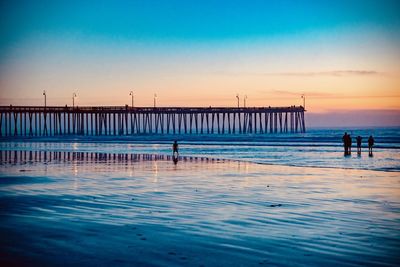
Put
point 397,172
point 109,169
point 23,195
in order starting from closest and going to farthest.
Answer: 1. point 23,195
2. point 397,172
3. point 109,169

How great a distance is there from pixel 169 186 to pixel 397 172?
9486mm

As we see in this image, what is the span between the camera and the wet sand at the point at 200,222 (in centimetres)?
611

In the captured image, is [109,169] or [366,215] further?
[109,169]

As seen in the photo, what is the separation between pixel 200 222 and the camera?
8305 millimetres

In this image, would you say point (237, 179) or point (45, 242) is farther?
point (237, 179)

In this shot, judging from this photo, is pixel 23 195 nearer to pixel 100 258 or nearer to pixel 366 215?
pixel 100 258

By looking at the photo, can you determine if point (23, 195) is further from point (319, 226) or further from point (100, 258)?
point (319, 226)

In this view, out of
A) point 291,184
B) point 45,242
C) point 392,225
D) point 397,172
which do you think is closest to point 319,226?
point 392,225

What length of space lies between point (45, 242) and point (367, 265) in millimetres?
4310

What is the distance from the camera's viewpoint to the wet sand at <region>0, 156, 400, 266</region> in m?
6.11

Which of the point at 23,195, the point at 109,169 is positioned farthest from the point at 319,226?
the point at 109,169

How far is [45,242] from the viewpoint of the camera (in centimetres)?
683

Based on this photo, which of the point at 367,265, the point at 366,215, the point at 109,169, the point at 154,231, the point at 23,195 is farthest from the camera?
the point at 109,169

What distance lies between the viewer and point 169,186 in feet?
45.0
